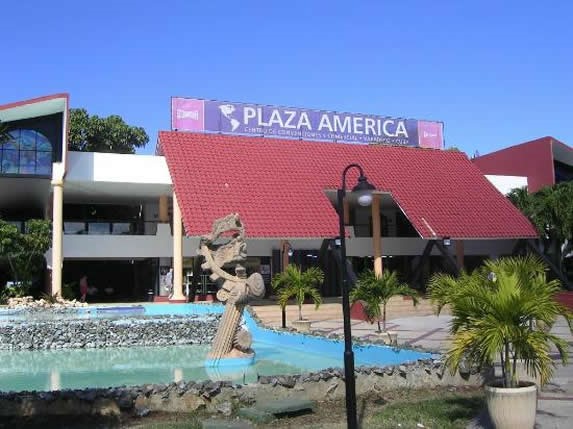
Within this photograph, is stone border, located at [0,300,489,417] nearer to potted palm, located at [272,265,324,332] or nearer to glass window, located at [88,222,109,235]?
potted palm, located at [272,265,324,332]

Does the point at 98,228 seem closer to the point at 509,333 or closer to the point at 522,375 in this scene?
the point at 522,375

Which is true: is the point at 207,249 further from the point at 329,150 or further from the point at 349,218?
the point at 349,218

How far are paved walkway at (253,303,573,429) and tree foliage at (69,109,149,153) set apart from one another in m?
24.8

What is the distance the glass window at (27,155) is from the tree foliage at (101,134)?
54.2 ft

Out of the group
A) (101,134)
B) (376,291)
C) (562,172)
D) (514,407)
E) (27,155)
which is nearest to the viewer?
(514,407)

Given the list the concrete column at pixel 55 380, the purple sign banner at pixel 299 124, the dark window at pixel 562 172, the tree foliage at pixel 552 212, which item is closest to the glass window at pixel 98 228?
the purple sign banner at pixel 299 124

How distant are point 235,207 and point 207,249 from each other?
12084mm

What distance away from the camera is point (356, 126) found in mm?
33094

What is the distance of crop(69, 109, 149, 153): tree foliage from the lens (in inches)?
A: 1674

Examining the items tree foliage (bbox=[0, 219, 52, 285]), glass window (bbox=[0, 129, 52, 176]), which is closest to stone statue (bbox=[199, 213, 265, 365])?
tree foliage (bbox=[0, 219, 52, 285])

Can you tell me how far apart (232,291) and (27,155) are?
17216 millimetres

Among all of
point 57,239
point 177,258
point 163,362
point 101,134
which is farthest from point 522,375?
point 101,134

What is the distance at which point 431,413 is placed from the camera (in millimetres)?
7516

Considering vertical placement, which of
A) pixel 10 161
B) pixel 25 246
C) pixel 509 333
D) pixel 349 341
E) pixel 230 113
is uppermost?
pixel 230 113
